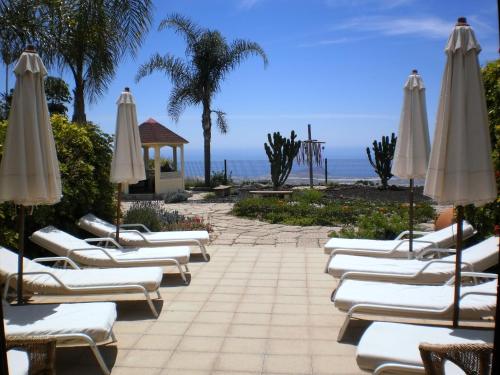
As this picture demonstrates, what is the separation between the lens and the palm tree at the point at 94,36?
12.2 m

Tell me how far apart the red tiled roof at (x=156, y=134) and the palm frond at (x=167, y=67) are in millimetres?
2447

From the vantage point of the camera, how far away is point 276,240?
371 inches

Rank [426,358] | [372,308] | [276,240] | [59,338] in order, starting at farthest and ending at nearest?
[276,240] < [372,308] < [59,338] < [426,358]

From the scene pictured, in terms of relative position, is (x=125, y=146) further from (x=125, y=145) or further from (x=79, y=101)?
(x=79, y=101)

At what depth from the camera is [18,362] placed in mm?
2836

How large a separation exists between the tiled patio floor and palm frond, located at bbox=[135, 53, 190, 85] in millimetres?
17110

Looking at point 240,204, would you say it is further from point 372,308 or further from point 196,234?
point 372,308

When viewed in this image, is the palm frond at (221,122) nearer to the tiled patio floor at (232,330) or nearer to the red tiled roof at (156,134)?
the red tiled roof at (156,134)

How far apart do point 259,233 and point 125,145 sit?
3.99 m

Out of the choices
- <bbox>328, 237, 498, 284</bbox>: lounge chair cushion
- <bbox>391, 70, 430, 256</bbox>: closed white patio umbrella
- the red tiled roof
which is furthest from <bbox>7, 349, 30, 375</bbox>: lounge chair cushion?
the red tiled roof

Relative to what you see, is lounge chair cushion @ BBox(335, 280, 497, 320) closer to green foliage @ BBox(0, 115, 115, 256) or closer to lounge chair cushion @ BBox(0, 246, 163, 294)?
lounge chair cushion @ BBox(0, 246, 163, 294)

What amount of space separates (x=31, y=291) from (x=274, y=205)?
8.89m

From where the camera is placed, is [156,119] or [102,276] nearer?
[102,276]

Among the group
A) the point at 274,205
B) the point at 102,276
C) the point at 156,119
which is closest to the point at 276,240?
the point at 274,205
